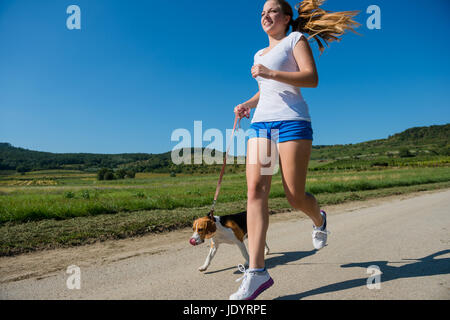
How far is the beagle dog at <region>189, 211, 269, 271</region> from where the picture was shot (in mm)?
3676

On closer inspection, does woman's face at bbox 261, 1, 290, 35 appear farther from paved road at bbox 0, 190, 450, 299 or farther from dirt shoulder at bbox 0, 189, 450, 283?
dirt shoulder at bbox 0, 189, 450, 283

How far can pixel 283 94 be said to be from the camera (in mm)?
3111

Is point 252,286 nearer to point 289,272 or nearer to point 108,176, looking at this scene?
point 289,272

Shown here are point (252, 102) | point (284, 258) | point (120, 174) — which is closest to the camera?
point (252, 102)

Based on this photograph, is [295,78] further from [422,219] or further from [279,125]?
[422,219]

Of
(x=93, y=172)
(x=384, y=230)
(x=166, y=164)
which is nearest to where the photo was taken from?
(x=384, y=230)

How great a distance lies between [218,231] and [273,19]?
269 cm

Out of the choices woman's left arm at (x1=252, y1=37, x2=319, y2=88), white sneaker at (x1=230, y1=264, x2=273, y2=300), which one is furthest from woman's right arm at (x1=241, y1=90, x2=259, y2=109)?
white sneaker at (x1=230, y1=264, x2=273, y2=300)

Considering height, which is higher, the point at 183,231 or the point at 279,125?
the point at 279,125

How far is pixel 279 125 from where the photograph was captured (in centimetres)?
308

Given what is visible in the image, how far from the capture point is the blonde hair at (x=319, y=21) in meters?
3.44

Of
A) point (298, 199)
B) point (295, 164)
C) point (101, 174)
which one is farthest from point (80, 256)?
point (101, 174)
